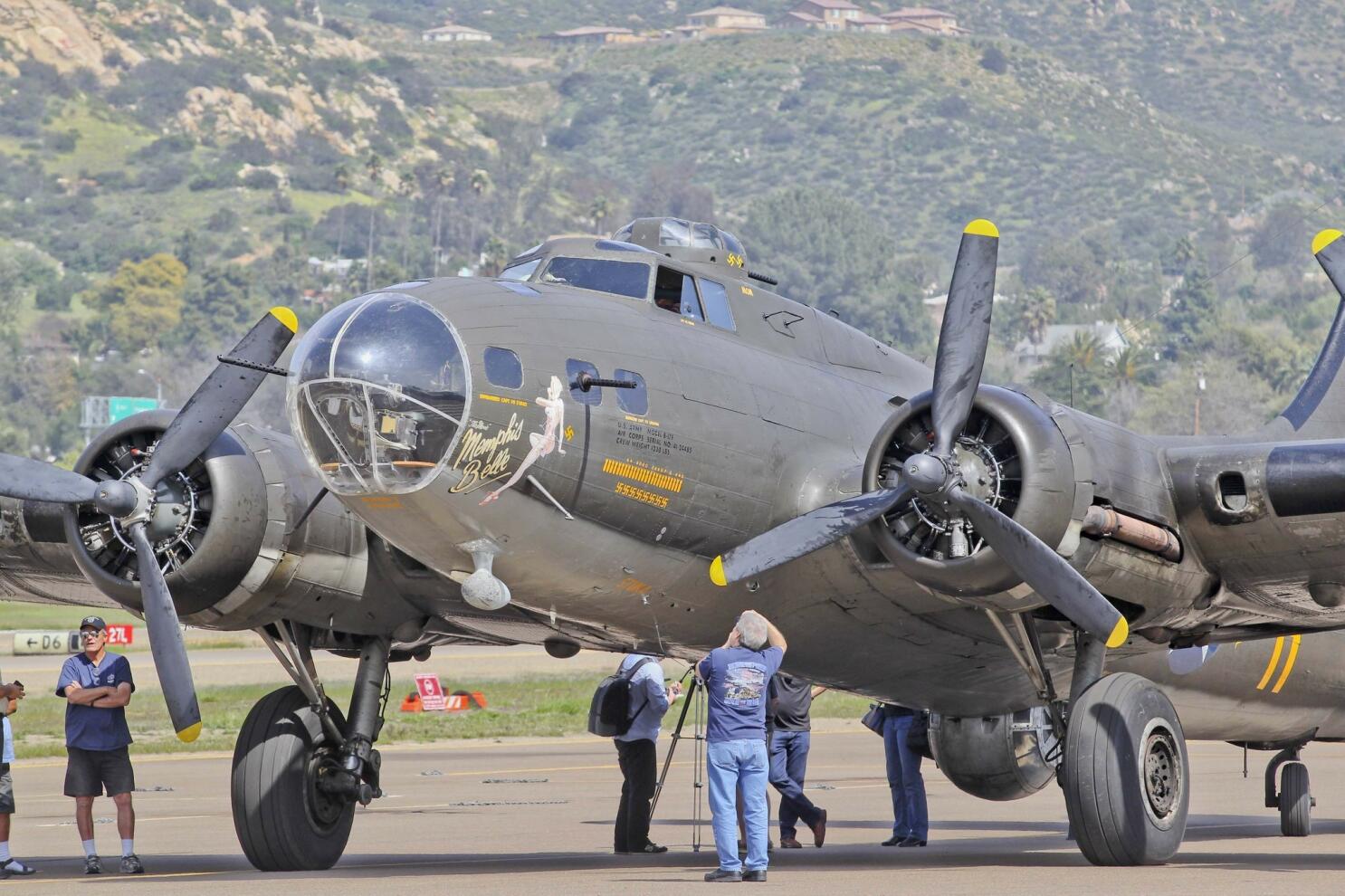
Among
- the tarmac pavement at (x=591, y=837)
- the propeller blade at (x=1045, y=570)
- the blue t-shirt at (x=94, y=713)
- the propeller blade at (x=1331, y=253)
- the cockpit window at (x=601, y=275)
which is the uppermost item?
the propeller blade at (x=1331, y=253)

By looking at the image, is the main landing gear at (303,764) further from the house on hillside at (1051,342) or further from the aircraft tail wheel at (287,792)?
the house on hillside at (1051,342)

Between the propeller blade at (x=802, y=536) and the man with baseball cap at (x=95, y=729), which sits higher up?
the propeller blade at (x=802, y=536)

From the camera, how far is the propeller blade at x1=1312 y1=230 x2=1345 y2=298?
19531 millimetres

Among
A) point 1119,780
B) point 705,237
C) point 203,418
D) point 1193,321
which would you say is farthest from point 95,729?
point 1193,321

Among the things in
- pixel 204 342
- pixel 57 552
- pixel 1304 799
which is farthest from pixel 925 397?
pixel 204 342

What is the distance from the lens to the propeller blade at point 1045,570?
14.4 meters

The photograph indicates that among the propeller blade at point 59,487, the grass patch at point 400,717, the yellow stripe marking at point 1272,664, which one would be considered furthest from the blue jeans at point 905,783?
the grass patch at point 400,717

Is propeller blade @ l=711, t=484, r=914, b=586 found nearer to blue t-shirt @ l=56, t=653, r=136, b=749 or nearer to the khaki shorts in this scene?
blue t-shirt @ l=56, t=653, r=136, b=749

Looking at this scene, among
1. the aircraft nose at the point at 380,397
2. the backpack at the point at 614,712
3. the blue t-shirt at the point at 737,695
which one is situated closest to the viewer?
the aircraft nose at the point at 380,397

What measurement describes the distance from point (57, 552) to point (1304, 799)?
44.1 ft

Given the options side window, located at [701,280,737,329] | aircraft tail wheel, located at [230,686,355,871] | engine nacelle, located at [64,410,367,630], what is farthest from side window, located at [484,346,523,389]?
aircraft tail wheel, located at [230,686,355,871]

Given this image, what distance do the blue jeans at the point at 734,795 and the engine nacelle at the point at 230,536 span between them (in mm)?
4191

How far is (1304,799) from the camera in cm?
2148

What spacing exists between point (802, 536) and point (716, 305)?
2.46 meters
